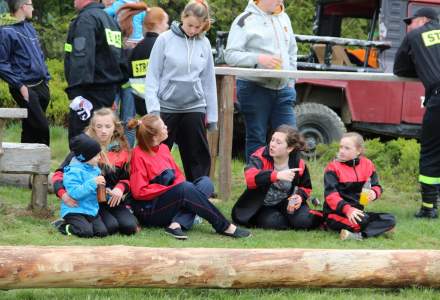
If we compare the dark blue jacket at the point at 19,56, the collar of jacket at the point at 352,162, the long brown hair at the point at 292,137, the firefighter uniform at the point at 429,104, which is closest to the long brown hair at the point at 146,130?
the long brown hair at the point at 292,137

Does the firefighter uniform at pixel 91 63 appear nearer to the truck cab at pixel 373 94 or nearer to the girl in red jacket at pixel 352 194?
the girl in red jacket at pixel 352 194

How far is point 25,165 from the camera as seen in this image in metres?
6.41

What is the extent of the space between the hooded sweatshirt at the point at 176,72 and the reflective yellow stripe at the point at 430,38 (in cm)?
201

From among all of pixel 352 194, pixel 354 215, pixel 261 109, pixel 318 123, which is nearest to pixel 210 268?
pixel 354 215

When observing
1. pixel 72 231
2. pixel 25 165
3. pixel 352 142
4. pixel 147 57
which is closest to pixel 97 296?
pixel 72 231

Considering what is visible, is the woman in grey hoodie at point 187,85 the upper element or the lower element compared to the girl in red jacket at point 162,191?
upper

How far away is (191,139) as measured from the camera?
6.76 meters

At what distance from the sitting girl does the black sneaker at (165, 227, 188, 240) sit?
674 millimetres

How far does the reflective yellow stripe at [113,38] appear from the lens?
704 cm

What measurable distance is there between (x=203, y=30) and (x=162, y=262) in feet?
8.90

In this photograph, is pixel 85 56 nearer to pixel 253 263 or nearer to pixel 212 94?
pixel 212 94

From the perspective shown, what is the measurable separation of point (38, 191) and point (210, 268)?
2.49 metres

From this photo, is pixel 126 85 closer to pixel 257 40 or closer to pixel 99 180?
pixel 257 40

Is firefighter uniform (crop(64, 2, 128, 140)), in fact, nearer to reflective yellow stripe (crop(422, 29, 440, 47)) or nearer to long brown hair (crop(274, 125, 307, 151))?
long brown hair (crop(274, 125, 307, 151))
